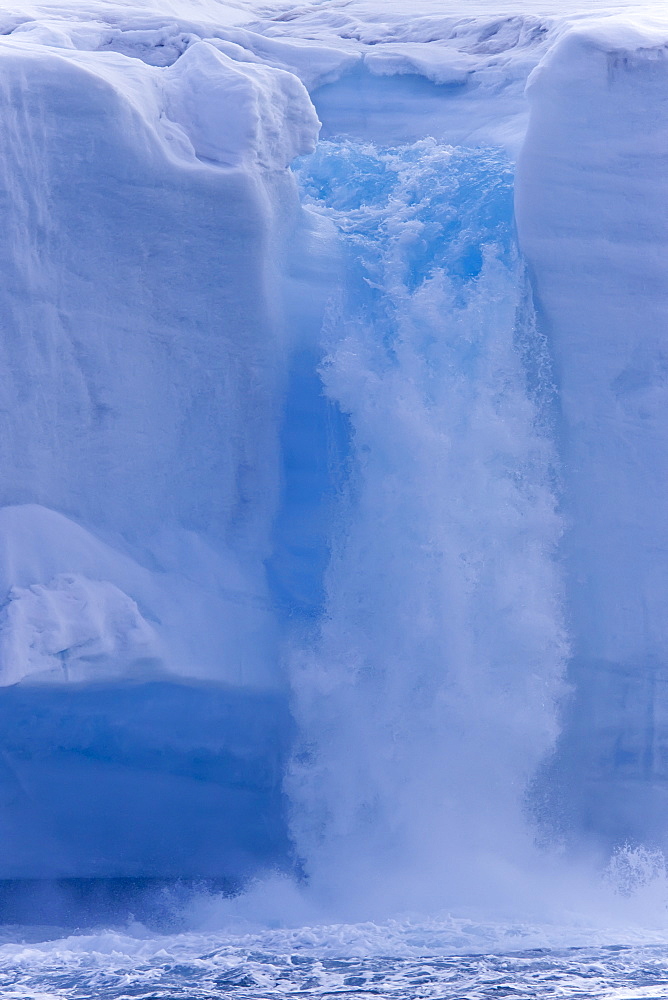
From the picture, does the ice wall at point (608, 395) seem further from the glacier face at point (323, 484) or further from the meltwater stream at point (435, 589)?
the meltwater stream at point (435, 589)

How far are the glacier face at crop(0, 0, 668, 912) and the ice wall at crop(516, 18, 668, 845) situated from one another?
0.01 meters

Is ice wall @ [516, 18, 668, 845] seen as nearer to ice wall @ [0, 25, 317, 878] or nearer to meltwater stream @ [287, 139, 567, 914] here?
meltwater stream @ [287, 139, 567, 914]

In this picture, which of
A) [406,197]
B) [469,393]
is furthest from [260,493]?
[406,197]

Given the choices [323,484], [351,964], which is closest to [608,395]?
[323,484]

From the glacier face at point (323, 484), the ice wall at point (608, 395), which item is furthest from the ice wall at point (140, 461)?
the ice wall at point (608, 395)

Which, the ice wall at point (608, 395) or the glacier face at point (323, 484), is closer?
the glacier face at point (323, 484)

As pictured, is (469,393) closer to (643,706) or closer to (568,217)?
(568,217)

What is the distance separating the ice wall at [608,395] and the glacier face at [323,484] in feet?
0.05

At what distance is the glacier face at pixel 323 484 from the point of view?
444 cm

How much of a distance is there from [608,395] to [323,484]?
1.51 m

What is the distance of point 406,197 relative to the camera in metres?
5.04

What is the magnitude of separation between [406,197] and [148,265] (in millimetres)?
1477

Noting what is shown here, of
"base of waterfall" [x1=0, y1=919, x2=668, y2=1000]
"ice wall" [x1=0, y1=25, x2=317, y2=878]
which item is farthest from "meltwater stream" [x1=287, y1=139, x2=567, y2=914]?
"base of waterfall" [x1=0, y1=919, x2=668, y2=1000]

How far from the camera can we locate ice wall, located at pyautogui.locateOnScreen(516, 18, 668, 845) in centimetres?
455
